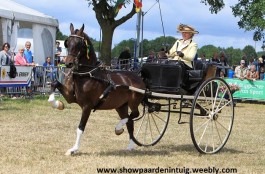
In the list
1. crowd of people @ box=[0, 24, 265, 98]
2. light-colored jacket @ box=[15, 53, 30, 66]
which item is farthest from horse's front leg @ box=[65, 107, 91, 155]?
light-colored jacket @ box=[15, 53, 30, 66]

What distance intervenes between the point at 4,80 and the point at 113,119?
401 centimetres

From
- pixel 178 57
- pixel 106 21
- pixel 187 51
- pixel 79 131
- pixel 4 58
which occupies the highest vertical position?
pixel 106 21

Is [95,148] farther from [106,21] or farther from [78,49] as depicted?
[106,21]

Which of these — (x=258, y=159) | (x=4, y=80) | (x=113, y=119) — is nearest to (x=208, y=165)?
(x=258, y=159)

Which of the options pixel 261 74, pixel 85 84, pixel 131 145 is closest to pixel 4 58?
pixel 131 145

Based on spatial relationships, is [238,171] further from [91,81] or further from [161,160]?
[91,81]

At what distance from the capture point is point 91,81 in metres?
8.23

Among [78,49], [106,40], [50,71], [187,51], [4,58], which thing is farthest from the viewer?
[106,40]

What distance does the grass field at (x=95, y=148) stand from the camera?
7.65m

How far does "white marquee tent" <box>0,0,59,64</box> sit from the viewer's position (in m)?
18.4

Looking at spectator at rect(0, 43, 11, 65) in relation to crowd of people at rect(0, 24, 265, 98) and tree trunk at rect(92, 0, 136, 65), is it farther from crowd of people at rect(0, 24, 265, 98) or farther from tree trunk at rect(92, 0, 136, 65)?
tree trunk at rect(92, 0, 136, 65)

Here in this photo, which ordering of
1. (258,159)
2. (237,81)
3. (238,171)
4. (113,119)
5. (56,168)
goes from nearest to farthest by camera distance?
Result: (56,168) → (238,171) → (258,159) → (113,119) → (237,81)

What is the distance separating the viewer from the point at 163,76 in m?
9.20

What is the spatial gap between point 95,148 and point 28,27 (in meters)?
12.5
